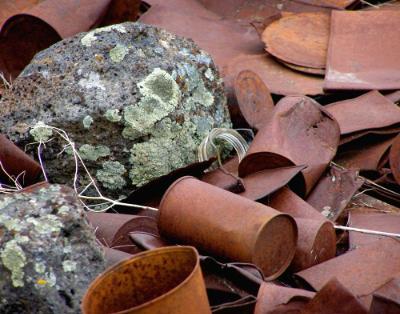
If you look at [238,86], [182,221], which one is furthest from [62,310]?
[238,86]

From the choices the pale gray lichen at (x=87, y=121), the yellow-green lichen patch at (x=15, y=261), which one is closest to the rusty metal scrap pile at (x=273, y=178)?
the pale gray lichen at (x=87, y=121)

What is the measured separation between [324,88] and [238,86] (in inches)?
16.1

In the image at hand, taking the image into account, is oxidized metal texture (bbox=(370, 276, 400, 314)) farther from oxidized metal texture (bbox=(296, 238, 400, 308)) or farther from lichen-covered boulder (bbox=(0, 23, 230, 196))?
lichen-covered boulder (bbox=(0, 23, 230, 196))

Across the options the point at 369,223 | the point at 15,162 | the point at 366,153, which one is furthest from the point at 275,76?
the point at 15,162

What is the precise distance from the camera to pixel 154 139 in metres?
3.65

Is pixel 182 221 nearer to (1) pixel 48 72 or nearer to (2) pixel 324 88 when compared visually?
(1) pixel 48 72

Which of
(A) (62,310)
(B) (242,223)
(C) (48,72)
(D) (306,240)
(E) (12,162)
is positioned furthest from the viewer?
(C) (48,72)

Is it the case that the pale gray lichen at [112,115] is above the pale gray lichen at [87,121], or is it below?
above

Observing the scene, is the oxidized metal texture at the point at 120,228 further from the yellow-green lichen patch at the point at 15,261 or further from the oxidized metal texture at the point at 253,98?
the oxidized metal texture at the point at 253,98

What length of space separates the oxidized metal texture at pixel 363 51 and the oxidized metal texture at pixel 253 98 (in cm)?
29

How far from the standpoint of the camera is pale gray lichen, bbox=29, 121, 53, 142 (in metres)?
3.60

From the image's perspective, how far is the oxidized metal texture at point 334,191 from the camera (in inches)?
138

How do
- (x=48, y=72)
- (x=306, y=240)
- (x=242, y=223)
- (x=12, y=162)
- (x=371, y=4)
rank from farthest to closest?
(x=371, y=4)
(x=48, y=72)
(x=12, y=162)
(x=306, y=240)
(x=242, y=223)

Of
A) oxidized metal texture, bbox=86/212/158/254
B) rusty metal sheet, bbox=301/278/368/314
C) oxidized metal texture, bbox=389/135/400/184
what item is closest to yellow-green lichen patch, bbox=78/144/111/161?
oxidized metal texture, bbox=86/212/158/254
